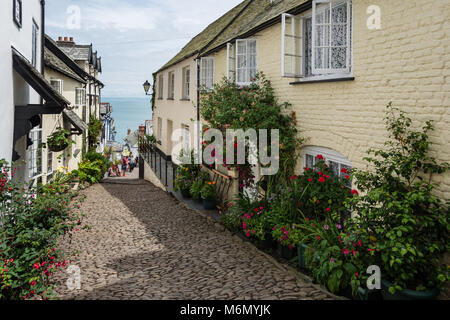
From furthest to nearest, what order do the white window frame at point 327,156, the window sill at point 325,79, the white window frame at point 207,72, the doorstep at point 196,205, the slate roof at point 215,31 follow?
1. the slate roof at point 215,31
2. the white window frame at point 207,72
3. the doorstep at point 196,205
4. the white window frame at point 327,156
5. the window sill at point 325,79

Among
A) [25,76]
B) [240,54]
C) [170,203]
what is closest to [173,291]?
[25,76]

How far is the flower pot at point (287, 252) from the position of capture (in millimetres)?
6438

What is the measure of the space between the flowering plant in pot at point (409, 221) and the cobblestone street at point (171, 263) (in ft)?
3.48

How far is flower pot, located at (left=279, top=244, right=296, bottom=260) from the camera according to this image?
6.44m

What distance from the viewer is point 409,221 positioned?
419cm

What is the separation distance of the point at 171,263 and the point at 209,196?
14.4 ft

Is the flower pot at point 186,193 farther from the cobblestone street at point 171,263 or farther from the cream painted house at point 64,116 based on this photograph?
the cream painted house at point 64,116

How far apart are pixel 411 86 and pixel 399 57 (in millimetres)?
489

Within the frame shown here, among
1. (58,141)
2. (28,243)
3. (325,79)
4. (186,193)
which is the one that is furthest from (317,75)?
(186,193)

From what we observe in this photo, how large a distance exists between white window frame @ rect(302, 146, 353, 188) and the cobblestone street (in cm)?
207

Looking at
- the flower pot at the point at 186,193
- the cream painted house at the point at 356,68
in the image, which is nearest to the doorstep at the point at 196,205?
the flower pot at the point at 186,193

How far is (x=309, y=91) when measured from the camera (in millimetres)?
7039

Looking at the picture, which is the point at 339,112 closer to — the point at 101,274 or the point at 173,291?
the point at 173,291

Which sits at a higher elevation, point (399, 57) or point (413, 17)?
point (413, 17)
